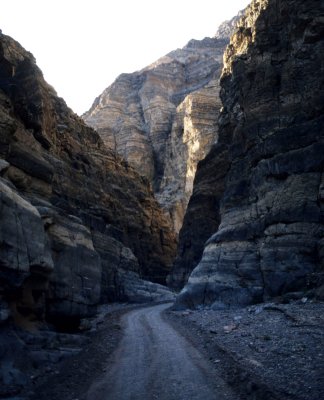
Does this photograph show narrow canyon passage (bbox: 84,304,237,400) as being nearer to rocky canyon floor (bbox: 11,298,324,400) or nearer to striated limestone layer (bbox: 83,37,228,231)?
rocky canyon floor (bbox: 11,298,324,400)

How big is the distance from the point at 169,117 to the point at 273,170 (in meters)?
109

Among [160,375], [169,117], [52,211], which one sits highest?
[169,117]

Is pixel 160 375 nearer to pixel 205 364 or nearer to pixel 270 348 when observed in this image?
pixel 205 364

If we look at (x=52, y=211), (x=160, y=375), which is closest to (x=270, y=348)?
(x=160, y=375)

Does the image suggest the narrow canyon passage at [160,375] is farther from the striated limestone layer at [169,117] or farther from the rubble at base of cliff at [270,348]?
the striated limestone layer at [169,117]

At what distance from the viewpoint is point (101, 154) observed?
66.9 meters

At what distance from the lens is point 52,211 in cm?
2286

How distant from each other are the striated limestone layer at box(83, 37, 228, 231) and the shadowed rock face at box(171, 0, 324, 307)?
203 ft

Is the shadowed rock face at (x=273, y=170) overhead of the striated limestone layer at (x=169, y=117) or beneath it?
beneath

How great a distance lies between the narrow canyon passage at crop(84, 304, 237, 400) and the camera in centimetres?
1118

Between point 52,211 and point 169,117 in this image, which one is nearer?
point 52,211

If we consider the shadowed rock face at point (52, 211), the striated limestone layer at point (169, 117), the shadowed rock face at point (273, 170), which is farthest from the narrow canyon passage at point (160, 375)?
the striated limestone layer at point (169, 117)

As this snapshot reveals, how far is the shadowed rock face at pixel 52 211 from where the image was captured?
17.1 meters

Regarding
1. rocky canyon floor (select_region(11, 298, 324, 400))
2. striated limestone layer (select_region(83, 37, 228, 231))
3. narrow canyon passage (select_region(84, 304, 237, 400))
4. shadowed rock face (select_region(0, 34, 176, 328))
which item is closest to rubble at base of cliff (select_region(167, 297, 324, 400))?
rocky canyon floor (select_region(11, 298, 324, 400))
